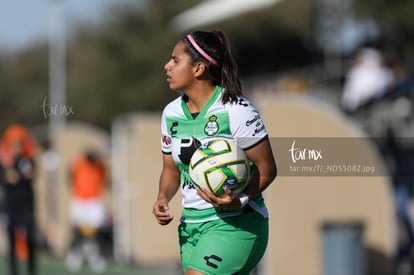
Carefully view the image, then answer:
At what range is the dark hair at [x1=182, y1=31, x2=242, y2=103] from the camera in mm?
6020

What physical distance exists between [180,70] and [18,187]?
8393 mm

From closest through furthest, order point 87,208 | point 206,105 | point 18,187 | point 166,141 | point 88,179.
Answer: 1. point 206,105
2. point 166,141
3. point 18,187
4. point 88,179
5. point 87,208

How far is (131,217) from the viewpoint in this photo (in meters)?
18.0

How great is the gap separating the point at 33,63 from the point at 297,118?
4571 cm

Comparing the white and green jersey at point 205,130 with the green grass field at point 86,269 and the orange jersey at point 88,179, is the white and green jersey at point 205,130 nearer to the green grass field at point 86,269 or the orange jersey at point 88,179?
the green grass field at point 86,269

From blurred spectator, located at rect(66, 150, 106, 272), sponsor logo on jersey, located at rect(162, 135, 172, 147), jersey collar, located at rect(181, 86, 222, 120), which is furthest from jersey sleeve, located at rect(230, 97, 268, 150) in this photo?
blurred spectator, located at rect(66, 150, 106, 272)

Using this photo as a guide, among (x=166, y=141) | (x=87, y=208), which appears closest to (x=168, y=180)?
(x=166, y=141)

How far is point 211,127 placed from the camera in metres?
5.86

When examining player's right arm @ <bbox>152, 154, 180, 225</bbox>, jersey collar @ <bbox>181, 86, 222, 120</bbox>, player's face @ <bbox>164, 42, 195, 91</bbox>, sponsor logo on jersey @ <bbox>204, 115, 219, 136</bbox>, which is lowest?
player's right arm @ <bbox>152, 154, 180, 225</bbox>

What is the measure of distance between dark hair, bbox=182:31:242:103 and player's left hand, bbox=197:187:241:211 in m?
0.63

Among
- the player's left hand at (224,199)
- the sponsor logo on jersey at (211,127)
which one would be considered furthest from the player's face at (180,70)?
the player's left hand at (224,199)

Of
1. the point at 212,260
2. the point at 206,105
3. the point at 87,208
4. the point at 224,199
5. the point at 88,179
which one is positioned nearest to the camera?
the point at 224,199

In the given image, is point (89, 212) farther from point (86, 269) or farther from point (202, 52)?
point (202, 52)

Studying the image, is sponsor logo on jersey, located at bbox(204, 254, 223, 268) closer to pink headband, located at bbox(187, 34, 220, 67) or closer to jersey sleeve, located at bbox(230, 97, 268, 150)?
jersey sleeve, located at bbox(230, 97, 268, 150)
